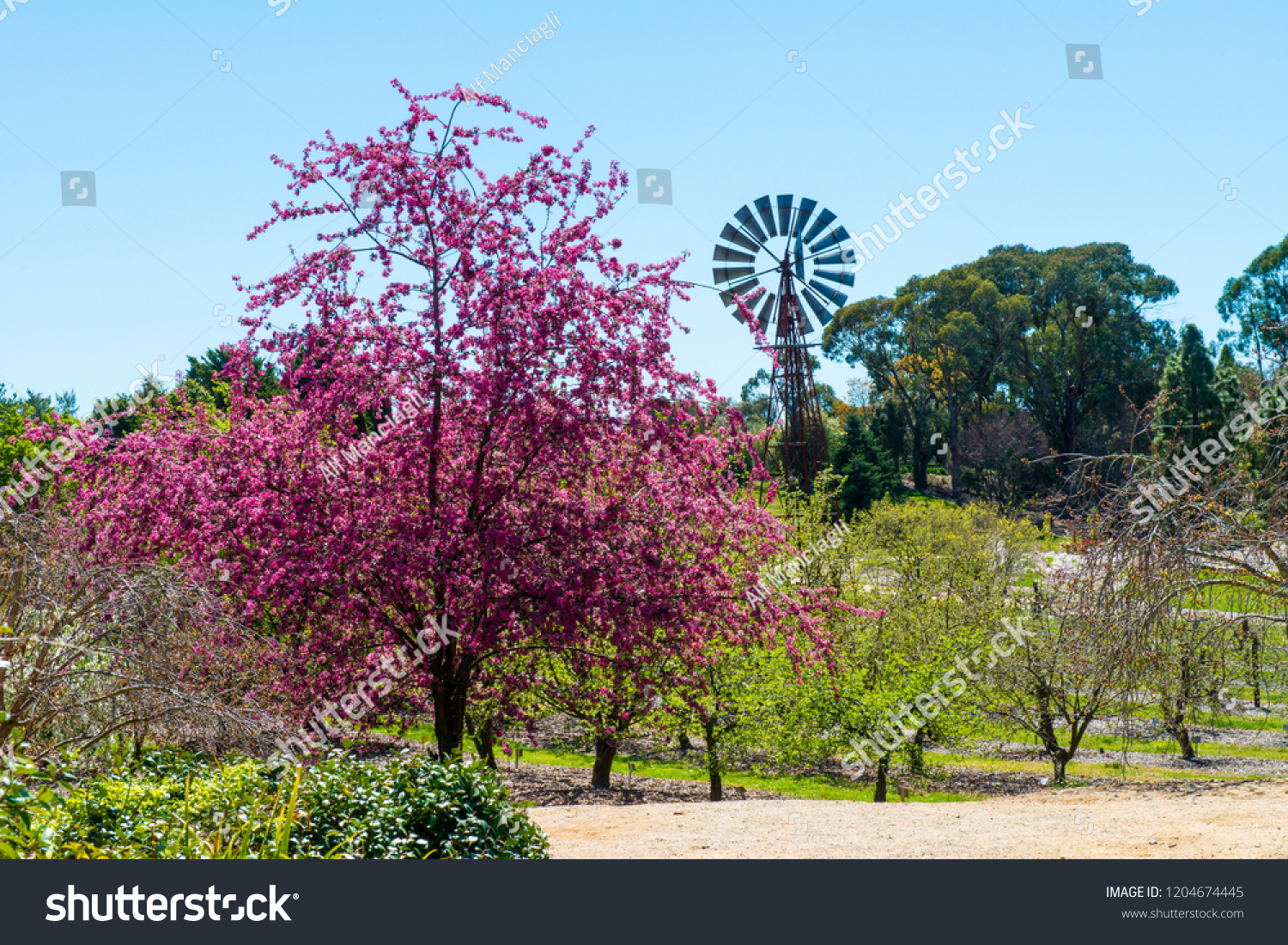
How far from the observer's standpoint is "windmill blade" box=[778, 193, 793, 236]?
2476cm

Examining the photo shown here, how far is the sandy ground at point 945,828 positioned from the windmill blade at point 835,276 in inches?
604

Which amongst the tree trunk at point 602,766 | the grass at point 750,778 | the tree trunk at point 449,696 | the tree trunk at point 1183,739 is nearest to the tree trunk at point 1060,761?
the grass at point 750,778

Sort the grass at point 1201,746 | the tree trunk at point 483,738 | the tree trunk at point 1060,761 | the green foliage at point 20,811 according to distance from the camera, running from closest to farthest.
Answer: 1. the green foliage at point 20,811
2. the tree trunk at point 483,738
3. the tree trunk at point 1060,761
4. the grass at point 1201,746

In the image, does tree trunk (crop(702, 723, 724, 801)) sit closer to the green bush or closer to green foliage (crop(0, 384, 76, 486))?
the green bush

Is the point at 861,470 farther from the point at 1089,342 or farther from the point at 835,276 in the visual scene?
the point at 835,276

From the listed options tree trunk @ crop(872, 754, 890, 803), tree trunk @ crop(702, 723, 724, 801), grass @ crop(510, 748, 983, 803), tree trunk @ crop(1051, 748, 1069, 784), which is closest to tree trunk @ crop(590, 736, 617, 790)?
tree trunk @ crop(702, 723, 724, 801)

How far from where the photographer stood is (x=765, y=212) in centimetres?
2483

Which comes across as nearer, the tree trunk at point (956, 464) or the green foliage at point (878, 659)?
the green foliage at point (878, 659)

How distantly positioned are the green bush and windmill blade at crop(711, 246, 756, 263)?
20389 mm

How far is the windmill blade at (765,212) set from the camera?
81.3ft

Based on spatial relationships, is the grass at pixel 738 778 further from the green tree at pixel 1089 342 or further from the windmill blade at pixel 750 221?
the green tree at pixel 1089 342

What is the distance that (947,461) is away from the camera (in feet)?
181

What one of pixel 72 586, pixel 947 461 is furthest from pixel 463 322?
pixel 947 461
